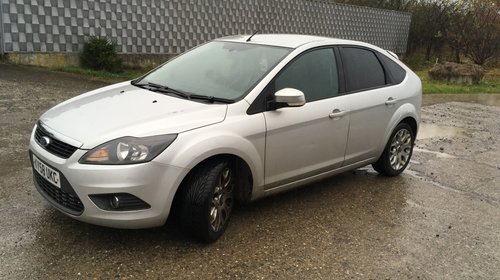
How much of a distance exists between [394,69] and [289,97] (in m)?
2.10

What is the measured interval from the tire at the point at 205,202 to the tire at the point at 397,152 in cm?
237

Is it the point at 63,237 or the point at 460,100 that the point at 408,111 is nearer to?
the point at 63,237

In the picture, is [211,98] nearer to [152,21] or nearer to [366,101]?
[366,101]

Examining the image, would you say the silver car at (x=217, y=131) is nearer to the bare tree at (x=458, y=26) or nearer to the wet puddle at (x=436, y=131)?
the wet puddle at (x=436, y=131)

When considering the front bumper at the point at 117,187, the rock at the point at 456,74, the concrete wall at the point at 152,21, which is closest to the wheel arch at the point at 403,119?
the front bumper at the point at 117,187

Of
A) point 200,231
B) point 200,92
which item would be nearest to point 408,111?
point 200,92

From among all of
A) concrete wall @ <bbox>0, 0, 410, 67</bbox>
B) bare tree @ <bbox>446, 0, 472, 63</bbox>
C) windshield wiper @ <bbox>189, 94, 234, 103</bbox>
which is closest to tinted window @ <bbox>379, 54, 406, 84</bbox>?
windshield wiper @ <bbox>189, 94, 234, 103</bbox>

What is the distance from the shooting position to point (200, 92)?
404 cm

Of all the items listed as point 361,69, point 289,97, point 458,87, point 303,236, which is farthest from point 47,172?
point 458,87

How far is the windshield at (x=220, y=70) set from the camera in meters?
4.04

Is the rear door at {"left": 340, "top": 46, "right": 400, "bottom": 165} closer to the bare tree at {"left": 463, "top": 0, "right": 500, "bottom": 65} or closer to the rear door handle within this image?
the rear door handle

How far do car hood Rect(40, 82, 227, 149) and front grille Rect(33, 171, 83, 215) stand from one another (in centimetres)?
37

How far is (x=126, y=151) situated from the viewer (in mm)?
3205

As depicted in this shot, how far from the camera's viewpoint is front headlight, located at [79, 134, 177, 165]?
3174 mm
